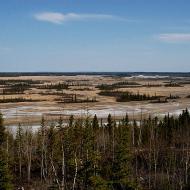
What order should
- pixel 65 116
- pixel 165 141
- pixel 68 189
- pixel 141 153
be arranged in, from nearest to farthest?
1. pixel 68 189
2. pixel 141 153
3. pixel 165 141
4. pixel 65 116

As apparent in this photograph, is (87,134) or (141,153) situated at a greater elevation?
(87,134)

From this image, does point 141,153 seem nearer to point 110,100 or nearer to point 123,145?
point 123,145

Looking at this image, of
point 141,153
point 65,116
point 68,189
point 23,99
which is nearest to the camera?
point 68,189

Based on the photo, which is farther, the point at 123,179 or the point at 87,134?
the point at 87,134

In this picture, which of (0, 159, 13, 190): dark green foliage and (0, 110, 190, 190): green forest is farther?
(0, 110, 190, 190): green forest

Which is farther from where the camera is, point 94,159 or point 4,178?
point 94,159

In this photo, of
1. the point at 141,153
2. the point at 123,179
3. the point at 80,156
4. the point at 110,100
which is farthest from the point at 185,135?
the point at 110,100

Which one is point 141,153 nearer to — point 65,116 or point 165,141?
point 165,141

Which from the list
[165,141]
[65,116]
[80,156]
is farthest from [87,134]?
[65,116]

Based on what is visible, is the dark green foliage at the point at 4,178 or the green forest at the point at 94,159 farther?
the green forest at the point at 94,159

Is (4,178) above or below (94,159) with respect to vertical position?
below
